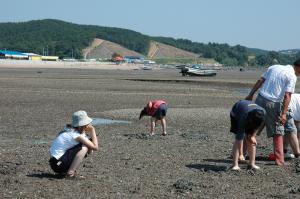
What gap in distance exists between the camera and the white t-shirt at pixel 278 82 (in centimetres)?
916

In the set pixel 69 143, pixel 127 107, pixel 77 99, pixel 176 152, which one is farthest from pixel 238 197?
pixel 77 99

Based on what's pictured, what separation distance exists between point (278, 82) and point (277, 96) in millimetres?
229

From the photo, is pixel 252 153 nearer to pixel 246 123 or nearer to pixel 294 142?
pixel 246 123

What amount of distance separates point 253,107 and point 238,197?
195cm

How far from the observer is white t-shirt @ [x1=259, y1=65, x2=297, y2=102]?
9.16 m

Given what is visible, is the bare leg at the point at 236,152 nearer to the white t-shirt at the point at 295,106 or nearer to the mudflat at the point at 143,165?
the mudflat at the point at 143,165

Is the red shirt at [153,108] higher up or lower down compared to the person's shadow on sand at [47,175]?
higher up

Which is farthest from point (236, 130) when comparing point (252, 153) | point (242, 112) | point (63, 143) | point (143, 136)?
point (143, 136)

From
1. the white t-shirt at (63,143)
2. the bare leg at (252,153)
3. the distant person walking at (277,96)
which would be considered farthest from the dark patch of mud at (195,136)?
the white t-shirt at (63,143)

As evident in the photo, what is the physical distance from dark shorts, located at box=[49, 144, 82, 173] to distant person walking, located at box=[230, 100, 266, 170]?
2437mm

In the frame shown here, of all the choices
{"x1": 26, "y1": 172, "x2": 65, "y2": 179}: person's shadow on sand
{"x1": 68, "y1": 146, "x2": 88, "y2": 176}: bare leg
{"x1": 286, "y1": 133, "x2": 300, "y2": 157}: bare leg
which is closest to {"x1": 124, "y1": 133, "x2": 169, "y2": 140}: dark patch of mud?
{"x1": 286, "y1": 133, "x2": 300, "y2": 157}: bare leg

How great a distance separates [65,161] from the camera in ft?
26.7

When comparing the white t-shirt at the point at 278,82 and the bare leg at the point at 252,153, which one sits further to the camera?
the white t-shirt at the point at 278,82

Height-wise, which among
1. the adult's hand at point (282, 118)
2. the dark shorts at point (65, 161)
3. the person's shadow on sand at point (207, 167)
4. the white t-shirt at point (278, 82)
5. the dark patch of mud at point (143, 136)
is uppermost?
the white t-shirt at point (278, 82)
